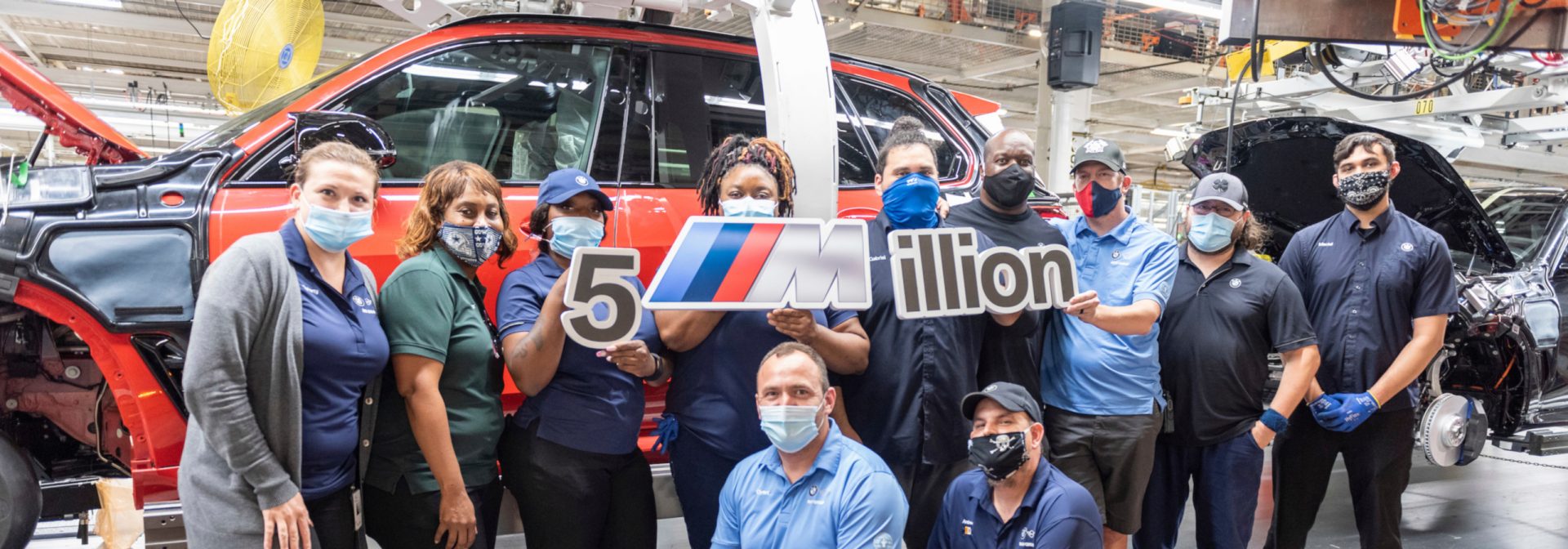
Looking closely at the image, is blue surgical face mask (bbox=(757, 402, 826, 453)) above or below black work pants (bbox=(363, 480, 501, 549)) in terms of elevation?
above

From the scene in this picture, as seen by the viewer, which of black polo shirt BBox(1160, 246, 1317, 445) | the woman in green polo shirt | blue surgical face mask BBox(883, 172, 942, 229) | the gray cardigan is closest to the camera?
the gray cardigan

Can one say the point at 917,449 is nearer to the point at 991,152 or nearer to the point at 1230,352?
the point at 991,152

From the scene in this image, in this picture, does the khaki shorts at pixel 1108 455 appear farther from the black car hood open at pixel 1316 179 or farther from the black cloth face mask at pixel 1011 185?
the black car hood open at pixel 1316 179

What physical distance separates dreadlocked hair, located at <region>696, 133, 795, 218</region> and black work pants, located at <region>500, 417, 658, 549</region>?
0.75 m

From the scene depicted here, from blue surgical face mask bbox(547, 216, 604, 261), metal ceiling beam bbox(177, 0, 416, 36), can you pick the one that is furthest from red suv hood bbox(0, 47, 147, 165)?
metal ceiling beam bbox(177, 0, 416, 36)

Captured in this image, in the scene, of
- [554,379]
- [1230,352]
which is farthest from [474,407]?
[1230,352]

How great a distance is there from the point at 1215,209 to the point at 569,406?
223 centimetres

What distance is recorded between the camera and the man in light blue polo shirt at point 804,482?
2.45 meters

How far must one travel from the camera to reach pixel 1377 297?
3.56 meters

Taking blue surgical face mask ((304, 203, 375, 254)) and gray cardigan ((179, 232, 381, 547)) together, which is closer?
gray cardigan ((179, 232, 381, 547))

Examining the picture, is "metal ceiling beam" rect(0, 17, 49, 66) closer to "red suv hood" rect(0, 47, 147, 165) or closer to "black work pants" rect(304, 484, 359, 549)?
"red suv hood" rect(0, 47, 147, 165)

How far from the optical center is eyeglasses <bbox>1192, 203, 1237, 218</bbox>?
337 cm

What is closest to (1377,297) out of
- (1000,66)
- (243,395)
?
(243,395)

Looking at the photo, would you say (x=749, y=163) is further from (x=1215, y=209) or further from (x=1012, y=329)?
(x=1215, y=209)
